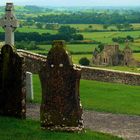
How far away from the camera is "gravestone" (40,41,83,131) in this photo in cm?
1404

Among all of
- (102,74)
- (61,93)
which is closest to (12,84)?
(61,93)

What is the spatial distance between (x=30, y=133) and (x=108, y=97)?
314 inches

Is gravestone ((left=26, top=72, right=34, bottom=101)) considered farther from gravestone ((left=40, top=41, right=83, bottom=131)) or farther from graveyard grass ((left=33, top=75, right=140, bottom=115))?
gravestone ((left=40, top=41, right=83, bottom=131))

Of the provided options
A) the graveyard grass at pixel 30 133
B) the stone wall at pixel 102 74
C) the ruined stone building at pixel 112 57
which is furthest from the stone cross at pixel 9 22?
the ruined stone building at pixel 112 57

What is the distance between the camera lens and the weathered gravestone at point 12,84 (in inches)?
597

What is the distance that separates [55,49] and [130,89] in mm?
10325

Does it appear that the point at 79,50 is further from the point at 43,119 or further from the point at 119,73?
the point at 43,119

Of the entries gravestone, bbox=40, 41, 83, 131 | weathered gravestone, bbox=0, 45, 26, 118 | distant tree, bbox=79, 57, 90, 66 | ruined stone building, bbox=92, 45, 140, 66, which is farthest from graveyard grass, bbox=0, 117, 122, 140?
ruined stone building, bbox=92, 45, 140, 66

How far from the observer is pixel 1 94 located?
50.4ft

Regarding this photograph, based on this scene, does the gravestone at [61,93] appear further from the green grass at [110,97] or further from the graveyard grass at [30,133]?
the green grass at [110,97]

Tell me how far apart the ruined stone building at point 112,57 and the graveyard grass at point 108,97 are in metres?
42.6

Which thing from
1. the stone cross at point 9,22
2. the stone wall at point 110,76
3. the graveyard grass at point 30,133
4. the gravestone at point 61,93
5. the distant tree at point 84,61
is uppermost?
the stone cross at point 9,22

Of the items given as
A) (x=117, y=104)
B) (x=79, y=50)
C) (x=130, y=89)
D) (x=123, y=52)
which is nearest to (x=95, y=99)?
(x=117, y=104)

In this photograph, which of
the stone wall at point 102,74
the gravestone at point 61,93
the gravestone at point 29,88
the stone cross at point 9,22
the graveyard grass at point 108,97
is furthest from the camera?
the stone wall at point 102,74
